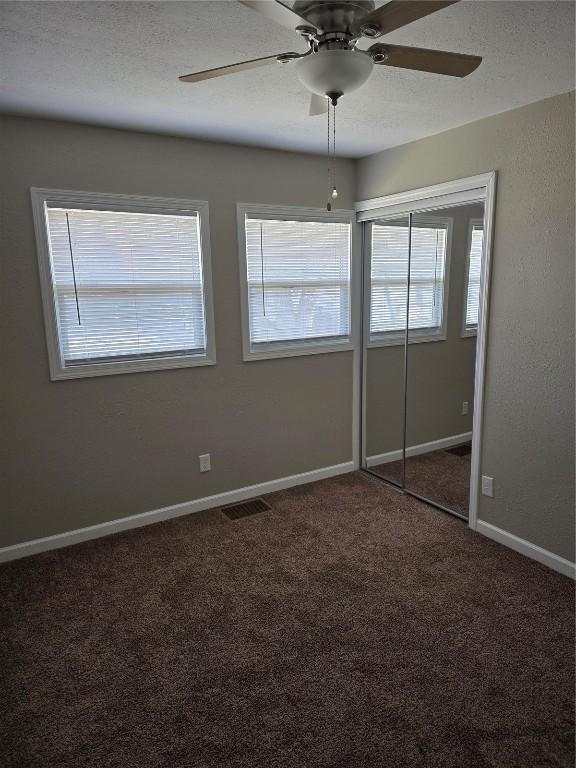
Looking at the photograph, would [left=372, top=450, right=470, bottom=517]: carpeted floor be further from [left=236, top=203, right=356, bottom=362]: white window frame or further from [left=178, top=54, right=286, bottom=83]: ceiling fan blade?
[left=178, top=54, right=286, bottom=83]: ceiling fan blade

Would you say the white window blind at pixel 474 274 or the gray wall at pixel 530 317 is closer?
the gray wall at pixel 530 317

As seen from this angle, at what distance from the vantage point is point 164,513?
3.43 meters

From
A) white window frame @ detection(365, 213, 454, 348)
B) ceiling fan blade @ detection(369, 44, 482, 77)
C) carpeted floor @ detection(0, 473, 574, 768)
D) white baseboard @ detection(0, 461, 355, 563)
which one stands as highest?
ceiling fan blade @ detection(369, 44, 482, 77)

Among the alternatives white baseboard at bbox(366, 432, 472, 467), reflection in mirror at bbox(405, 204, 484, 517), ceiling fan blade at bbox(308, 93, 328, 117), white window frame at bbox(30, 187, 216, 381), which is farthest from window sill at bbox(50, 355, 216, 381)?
ceiling fan blade at bbox(308, 93, 328, 117)

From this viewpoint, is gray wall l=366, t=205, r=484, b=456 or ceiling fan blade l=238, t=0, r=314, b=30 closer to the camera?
ceiling fan blade l=238, t=0, r=314, b=30

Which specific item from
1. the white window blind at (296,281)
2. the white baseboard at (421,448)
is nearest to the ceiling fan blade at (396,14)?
the white window blind at (296,281)

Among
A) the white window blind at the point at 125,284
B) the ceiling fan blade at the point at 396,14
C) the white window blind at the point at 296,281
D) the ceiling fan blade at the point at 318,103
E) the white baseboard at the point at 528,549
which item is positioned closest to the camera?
the ceiling fan blade at the point at 396,14

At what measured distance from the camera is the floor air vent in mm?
3496

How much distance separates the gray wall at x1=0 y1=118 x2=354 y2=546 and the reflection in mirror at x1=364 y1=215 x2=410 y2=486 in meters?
0.29

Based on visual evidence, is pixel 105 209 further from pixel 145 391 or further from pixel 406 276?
pixel 406 276

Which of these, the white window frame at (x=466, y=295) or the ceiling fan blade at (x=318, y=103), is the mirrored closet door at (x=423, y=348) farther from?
the ceiling fan blade at (x=318, y=103)

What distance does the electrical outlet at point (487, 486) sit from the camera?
9.98ft

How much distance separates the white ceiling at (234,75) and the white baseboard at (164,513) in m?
2.45

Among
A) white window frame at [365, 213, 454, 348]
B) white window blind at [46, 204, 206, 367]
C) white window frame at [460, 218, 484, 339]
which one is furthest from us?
white window frame at [365, 213, 454, 348]
